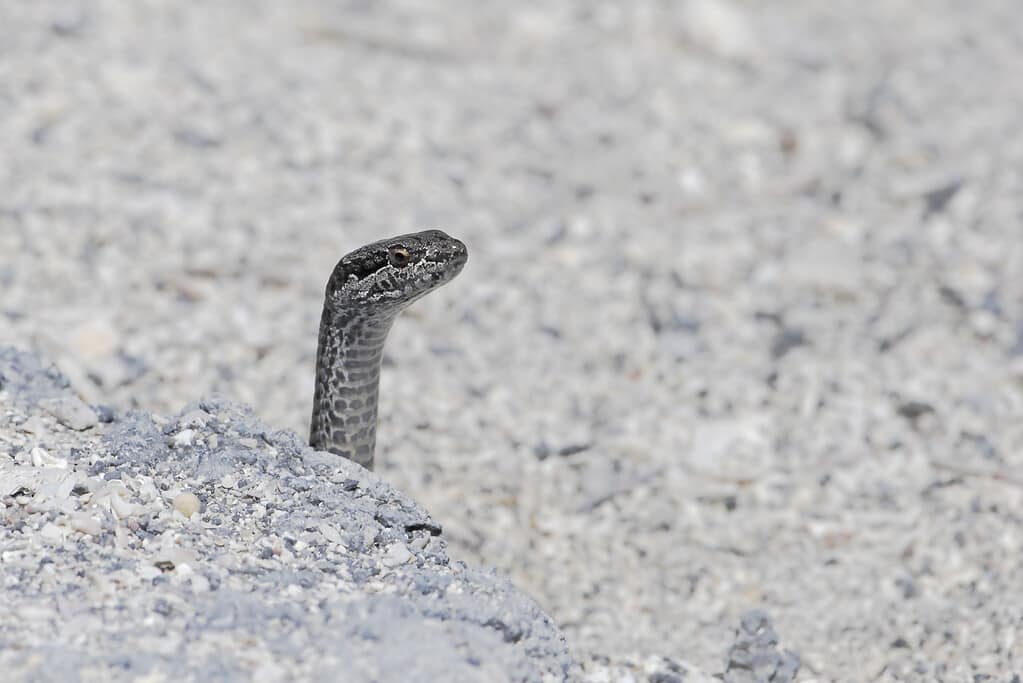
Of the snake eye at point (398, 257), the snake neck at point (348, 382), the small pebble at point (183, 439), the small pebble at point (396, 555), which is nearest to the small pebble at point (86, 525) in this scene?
the small pebble at point (183, 439)

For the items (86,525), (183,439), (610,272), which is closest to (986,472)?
(610,272)

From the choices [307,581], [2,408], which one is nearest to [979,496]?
[307,581]

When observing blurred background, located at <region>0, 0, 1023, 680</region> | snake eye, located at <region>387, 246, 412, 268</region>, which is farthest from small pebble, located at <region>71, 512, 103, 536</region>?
blurred background, located at <region>0, 0, 1023, 680</region>

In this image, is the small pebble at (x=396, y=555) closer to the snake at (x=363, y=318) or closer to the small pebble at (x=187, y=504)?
the small pebble at (x=187, y=504)

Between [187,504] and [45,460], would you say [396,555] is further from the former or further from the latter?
[45,460]

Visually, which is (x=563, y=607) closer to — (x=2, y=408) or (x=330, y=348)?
(x=330, y=348)

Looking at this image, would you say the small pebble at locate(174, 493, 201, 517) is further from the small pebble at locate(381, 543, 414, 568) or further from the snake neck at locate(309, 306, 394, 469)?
the snake neck at locate(309, 306, 394, 469)
